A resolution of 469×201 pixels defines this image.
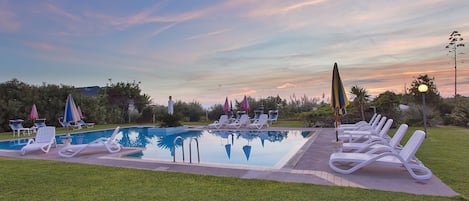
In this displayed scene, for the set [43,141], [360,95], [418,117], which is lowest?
[43,141]

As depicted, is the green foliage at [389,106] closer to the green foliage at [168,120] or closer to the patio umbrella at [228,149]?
the patio umbrella at [228,149]

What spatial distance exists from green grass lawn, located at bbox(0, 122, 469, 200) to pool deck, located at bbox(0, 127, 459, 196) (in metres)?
0.29

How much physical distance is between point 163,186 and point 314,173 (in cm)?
273

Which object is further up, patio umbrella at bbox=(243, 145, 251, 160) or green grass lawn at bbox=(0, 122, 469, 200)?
green grass lawn at bbox=(0, 122, 469, 200)

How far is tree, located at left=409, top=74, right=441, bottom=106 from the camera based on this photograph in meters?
17.6

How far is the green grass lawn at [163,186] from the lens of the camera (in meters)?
4.02

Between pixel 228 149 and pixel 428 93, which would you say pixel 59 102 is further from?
pixel 428 93

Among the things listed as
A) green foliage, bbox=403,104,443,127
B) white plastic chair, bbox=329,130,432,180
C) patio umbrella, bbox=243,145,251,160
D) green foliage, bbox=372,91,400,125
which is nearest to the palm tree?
green foliage, bbox=372,91,400,125

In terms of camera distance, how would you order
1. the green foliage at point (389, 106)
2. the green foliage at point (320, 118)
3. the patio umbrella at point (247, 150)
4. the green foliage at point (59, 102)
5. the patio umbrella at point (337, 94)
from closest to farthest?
the patio umbrella at point (247, 150) < the patio umbrella at point (337, 94) < the green foliage at point (389, 106) < the green foliage at point (320, 118) < the green foliage at point (59, 102)

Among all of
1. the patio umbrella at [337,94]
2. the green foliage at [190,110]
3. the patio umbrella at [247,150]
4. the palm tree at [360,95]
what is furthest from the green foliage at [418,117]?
the green foliage at [190,110]

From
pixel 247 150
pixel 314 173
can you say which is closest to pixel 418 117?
pixel 247 150

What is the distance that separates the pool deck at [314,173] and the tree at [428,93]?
13307 millimetres

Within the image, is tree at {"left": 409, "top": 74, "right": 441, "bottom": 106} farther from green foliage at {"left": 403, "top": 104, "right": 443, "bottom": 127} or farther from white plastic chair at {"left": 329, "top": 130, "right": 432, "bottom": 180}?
white plastic chair at {"left": 329, "top": 130, "right": 432, "bottom": 180}

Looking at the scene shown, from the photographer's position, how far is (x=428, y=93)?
58.7 feet
